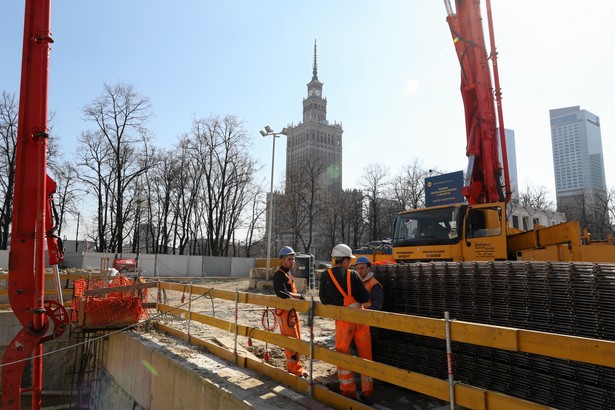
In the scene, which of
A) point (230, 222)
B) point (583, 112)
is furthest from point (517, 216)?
point (583, 112)

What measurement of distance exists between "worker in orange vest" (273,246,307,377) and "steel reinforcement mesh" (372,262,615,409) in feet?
4.16

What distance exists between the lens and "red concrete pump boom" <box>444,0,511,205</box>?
10.8 metres

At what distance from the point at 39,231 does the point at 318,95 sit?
5202 inches

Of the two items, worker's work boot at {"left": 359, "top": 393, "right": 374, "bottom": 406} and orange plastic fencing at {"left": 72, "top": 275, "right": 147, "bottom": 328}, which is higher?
orange plastic fencing at {"left": 72, "top": 275, "right": 147, "bottom": 328}

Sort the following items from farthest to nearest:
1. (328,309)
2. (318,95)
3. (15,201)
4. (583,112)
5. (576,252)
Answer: (583,112) → (318,95) → (576,252) → (15,201) → (328,309)

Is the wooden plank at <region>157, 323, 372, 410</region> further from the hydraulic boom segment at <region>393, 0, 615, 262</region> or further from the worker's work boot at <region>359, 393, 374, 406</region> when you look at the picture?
the hydraulic boom segment at <region>393, 0, 615, 262</region>

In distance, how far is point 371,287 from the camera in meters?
5.24

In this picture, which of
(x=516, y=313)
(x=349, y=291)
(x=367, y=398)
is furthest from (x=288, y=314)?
(x=516, y=313)

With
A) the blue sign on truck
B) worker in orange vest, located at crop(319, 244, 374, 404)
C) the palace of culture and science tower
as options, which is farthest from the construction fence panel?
worker in orange vest, located at crop(319, 244, 374, 404)

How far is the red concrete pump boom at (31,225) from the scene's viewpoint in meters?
5.84

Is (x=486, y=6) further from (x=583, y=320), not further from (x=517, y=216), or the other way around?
(x=517, y=216)

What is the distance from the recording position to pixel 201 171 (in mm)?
45688

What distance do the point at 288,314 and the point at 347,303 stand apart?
1.02m

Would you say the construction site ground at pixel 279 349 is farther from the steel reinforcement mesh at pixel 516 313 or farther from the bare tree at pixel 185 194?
the bare tree at pixel 185 194
